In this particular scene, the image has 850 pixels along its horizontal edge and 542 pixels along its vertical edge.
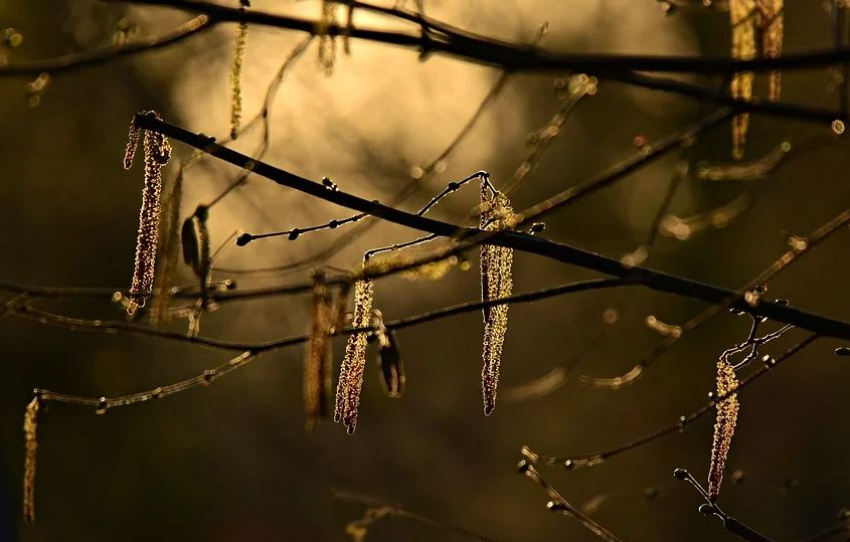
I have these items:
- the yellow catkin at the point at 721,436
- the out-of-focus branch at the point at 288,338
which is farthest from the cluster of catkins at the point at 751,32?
the yellow catkin at the point at 721,436

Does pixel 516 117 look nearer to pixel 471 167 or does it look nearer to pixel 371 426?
pixel 471 167

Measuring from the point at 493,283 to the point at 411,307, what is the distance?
13.1 m

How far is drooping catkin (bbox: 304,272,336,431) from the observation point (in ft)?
4.68

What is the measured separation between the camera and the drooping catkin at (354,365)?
190cm

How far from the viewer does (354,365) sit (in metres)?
1.91

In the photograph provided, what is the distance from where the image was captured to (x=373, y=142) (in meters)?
13.4

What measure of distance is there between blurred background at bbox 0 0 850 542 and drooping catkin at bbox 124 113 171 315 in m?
6.11

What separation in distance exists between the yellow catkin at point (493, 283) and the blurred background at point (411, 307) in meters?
5.92

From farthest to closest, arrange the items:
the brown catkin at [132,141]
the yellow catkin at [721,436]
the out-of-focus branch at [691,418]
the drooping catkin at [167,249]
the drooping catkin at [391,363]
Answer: the yellow catkin at [721,436] < the out-of-focus branch at [691,418] < the brown catkin at [132,141] < the drooping catkin at [391,363] < the drooping catkin at [167,249]

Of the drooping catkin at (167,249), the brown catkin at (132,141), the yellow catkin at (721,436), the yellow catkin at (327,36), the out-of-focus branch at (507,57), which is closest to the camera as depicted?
the out-of-focus branch at (507,57)

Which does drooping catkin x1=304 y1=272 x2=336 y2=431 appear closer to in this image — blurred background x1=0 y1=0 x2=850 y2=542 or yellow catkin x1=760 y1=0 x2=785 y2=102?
yellow catkin x1=760 y1=0 x2=785 y2=102

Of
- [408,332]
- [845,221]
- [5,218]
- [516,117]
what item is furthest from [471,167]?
[845,221]

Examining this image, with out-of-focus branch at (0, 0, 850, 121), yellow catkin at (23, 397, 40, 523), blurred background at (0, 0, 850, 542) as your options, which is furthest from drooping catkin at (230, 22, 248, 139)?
blurred background at (0, 0, 850, 542)

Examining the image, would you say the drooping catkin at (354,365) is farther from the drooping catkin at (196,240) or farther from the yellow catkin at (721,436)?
the yellow catkin at (721,436)
